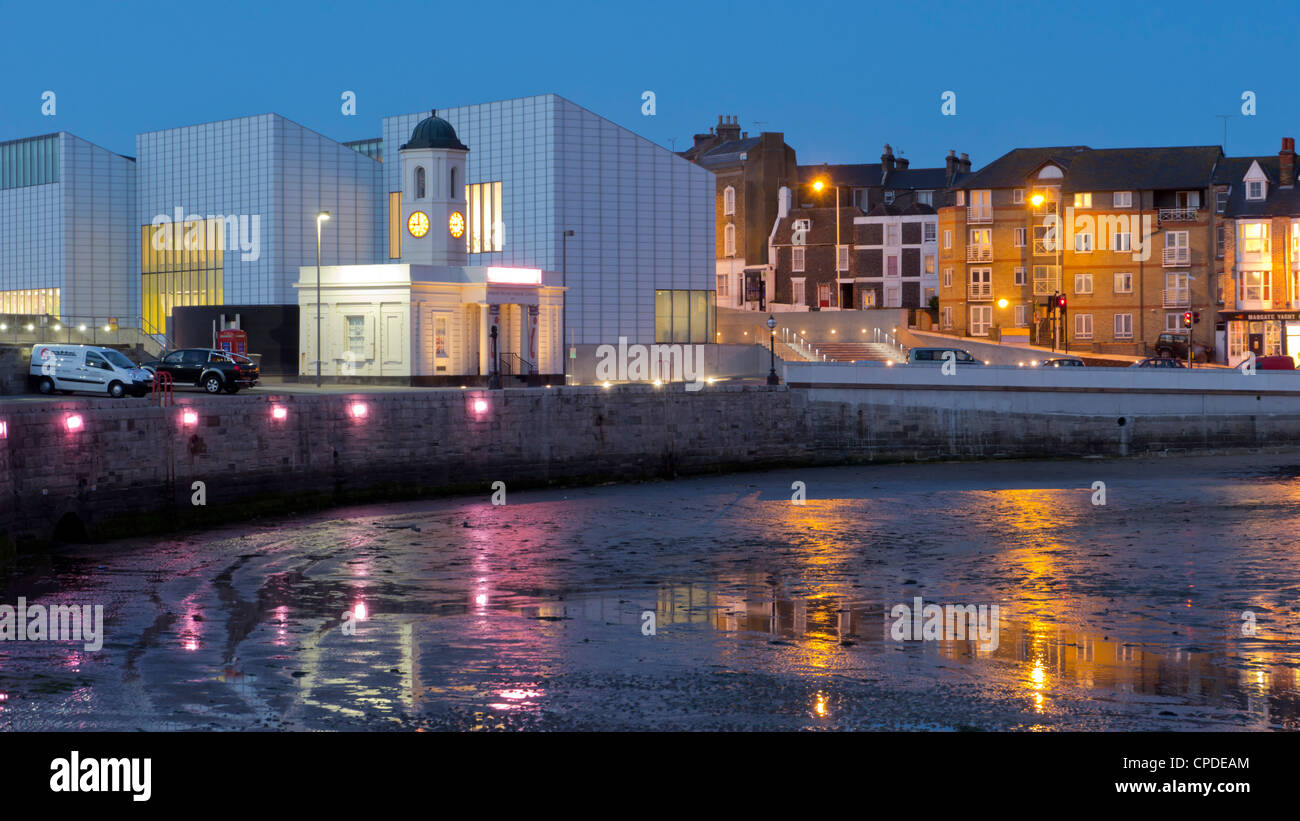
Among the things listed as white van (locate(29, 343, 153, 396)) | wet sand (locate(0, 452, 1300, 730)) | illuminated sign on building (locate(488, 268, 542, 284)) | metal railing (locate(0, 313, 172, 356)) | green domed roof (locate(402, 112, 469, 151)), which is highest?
green domed roof (locate(402, 112, 469, 151))

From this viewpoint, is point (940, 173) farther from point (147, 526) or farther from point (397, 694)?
point (397, 694)

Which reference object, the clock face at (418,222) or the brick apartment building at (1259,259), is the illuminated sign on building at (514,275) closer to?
the clock face at (418,222)

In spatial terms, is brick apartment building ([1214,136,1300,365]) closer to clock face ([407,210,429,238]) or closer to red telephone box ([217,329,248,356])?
clock face ([407,210,429,238])

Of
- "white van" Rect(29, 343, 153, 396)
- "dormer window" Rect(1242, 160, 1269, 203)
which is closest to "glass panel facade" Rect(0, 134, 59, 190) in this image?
"white van" Rect(29, 343, 153, 396)

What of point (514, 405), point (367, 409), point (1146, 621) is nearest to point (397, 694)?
point (1146, 621)

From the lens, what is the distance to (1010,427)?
58438 mm

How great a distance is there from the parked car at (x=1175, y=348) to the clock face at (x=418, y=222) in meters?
43.2

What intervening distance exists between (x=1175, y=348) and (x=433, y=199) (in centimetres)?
4427

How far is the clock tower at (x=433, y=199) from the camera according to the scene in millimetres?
67125

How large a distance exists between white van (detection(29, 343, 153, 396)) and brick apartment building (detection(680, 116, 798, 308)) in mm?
68838

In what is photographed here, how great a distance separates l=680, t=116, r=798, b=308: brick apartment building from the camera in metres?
114

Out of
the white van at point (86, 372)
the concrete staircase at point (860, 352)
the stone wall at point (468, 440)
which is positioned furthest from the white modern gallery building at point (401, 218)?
the white van at point (86, 372)

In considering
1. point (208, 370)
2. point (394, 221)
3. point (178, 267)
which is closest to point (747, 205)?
point (394, 221)
